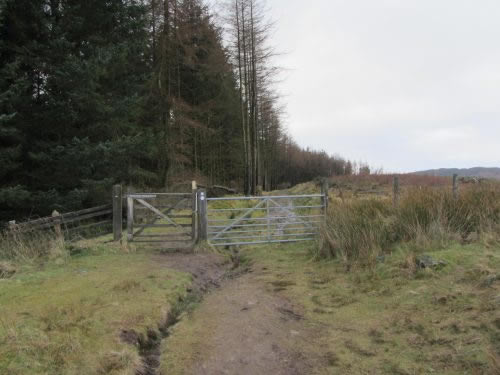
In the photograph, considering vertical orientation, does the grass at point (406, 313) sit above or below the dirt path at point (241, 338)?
above

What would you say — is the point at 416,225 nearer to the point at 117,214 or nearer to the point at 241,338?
the point at 241,338

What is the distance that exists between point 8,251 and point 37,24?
8326 mm

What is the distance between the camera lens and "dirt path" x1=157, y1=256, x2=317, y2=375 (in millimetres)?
3764

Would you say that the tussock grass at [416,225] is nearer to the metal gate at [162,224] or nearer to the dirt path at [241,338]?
the dirt path at [241,338]

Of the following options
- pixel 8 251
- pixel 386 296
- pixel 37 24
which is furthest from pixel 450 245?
pixel 37 24

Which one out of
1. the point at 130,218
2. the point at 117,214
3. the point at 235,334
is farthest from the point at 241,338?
the point at 117,214

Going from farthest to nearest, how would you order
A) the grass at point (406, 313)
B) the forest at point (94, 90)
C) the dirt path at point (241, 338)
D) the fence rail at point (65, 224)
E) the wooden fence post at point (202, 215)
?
the forest at point (94, 90) < the wooden fence post at point (202, 215) < the fence rail at point (65, 224) < the dirt path at point (241, 338) < the grass at point (406, 313)

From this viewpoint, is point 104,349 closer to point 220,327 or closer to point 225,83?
point 220,327

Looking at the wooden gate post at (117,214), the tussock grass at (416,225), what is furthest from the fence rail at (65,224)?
the tussock grass at (416,225)

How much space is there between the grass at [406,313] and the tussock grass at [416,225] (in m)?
0.42

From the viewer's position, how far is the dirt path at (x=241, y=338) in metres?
Result: 3.76

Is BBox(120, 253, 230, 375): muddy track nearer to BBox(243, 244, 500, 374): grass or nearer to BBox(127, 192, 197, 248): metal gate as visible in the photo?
BBox(127, 192, 197, 248): metal gate

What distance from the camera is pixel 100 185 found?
42.4 feet

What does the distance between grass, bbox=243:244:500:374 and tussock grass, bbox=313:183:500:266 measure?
425mm
